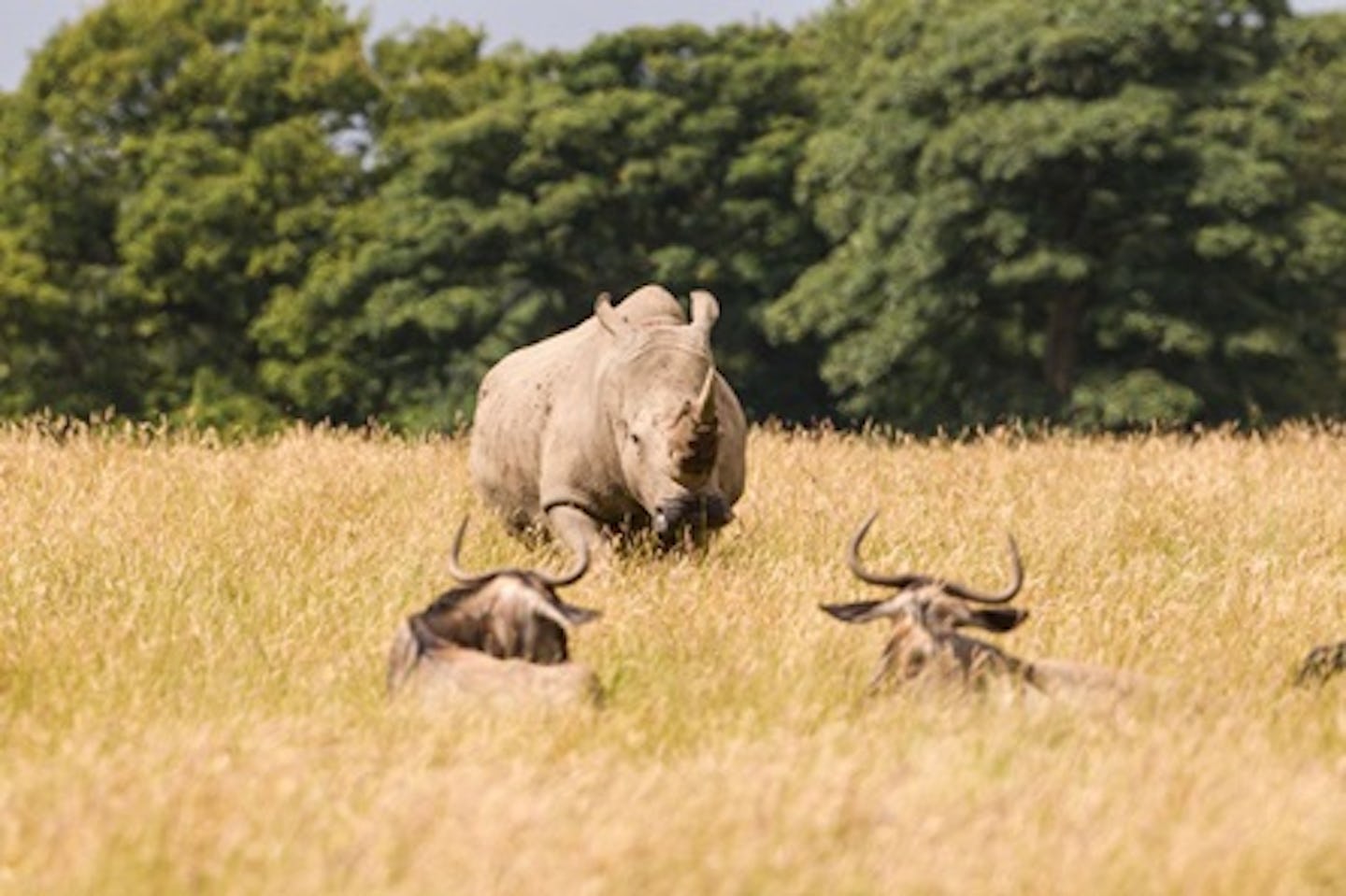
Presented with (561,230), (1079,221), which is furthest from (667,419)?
(561,230)

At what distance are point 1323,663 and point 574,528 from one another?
13.0 ft

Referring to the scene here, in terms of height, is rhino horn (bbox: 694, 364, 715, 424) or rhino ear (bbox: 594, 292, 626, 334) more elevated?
rhino ear (bbox: 594, 292, 626, 334)

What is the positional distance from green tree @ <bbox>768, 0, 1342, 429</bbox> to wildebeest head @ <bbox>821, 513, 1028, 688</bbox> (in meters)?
23.0

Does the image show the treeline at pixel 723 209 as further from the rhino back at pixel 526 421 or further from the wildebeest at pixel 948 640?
the wildebeest at pixel 948 640

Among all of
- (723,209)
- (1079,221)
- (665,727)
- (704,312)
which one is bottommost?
(1079,221)

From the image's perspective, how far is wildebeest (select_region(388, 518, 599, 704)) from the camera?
19.2 feet

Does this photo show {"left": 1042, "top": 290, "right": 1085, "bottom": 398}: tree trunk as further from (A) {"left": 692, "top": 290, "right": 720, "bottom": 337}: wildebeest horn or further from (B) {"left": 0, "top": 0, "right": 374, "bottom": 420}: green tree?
(A) {"left": 692, "top": 290, "right": 720, "bottom": 337}: wildebeest horn

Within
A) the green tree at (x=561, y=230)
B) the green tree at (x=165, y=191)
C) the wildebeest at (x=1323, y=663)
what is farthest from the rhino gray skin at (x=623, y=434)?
the green tree at (x=165, y=191)

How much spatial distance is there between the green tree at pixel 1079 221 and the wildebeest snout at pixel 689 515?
21088 mm

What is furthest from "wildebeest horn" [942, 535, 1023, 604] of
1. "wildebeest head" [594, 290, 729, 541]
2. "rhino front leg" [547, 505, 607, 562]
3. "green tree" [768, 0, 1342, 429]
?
"green tree" [768, 0, 1342, 429]

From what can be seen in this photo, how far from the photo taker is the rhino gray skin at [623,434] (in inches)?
339

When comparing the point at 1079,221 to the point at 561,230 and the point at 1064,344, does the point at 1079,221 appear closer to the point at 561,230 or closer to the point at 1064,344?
the point at 1064,344

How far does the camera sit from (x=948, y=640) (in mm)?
6277

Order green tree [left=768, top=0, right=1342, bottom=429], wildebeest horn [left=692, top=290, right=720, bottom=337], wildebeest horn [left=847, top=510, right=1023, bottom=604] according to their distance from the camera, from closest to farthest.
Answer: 1. wildebeest horn [left=847, top=510, right=1023, bottom=604]
2. wildebeest horn [left=692, top=290, right=720, bottom=337]
3. green tree [left=768, top=0, right=1342, bottom=429]
